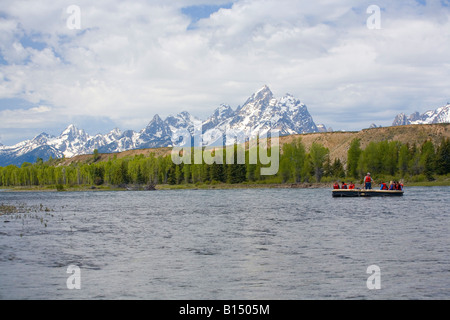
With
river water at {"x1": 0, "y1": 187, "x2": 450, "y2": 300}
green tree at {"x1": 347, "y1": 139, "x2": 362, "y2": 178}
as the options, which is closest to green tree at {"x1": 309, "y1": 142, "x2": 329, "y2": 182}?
green tree at {"x1": 347, "y1": 139, "x2": 362, "y2": 178}

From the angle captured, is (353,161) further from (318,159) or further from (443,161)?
(443,161)

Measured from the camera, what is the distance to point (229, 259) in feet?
98.9

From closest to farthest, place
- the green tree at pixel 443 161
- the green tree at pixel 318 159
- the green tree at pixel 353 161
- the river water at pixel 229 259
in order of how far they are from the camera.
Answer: the river water at pixel 229 259, the green tree at pixel 443 161, the green tree at pixel 353 161, the green tree at pixel 318 159

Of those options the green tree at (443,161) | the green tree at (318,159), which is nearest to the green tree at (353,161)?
the green tree at (318,159)

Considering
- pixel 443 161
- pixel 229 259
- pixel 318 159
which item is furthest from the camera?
pixel 318 159

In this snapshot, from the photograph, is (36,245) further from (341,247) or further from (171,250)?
(341,247)

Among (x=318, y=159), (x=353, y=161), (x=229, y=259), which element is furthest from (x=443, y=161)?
(x=229, y=259)

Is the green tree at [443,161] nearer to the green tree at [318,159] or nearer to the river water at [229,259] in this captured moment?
the green tree at [318,159]

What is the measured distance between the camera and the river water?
22.5 metres

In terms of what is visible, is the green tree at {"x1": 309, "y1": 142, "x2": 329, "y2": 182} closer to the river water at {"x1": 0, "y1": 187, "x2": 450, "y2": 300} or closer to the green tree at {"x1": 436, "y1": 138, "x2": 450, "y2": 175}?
the green tree at {"x1": 436, "y1": 138, "x2": 450, "y2": 175}

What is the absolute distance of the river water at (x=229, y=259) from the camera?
74.0 feet
